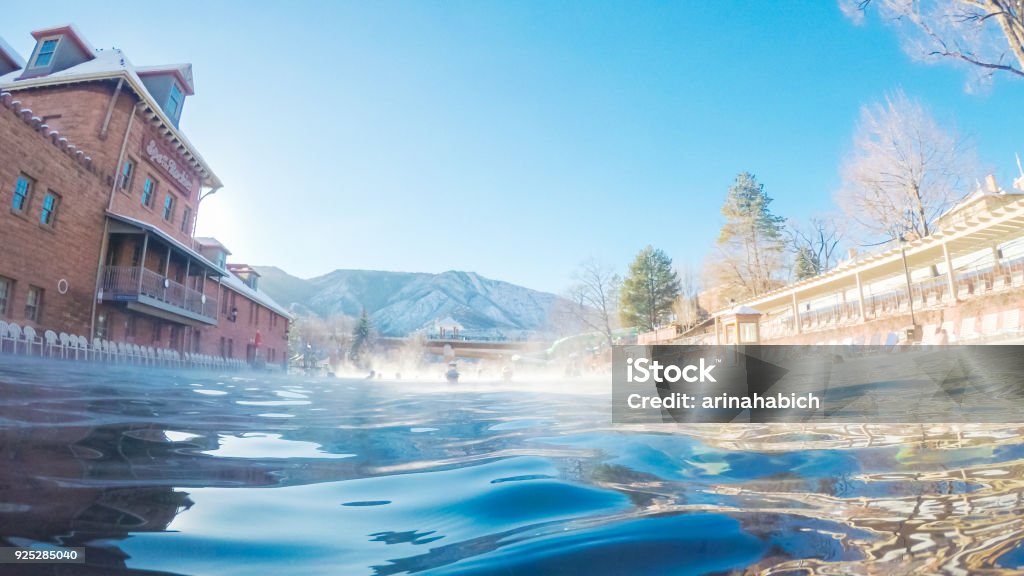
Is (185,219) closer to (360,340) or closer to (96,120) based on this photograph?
(96,120)

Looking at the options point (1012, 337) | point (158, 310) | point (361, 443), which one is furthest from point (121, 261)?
point (1012, 337)

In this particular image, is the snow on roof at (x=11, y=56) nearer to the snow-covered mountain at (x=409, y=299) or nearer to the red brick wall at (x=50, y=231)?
the red brick wall at (x=50, y=231)

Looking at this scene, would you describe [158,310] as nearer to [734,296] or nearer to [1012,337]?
[1012,337]

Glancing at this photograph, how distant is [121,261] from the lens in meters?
14.8

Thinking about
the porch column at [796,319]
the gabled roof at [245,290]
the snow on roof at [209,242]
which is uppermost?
the snow on roof at [209,242]

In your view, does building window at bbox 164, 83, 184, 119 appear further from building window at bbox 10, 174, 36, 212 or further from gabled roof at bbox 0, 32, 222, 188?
building window at bbox 10, 174, 36, 212

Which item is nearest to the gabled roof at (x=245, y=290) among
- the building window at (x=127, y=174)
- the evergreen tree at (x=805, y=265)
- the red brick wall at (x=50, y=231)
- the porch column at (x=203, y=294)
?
the porch column at (x=203, y=294)

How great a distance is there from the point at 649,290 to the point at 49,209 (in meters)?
36.9

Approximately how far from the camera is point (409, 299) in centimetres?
15300

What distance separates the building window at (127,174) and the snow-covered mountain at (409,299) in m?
103

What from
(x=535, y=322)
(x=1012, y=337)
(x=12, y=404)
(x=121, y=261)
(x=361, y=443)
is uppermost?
(x=535, y=322)

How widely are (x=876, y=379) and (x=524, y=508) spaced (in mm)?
7336

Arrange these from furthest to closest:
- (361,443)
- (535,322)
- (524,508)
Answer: (535,322) → (361,443) → (524,508)

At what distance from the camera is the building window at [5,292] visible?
1059 cm
